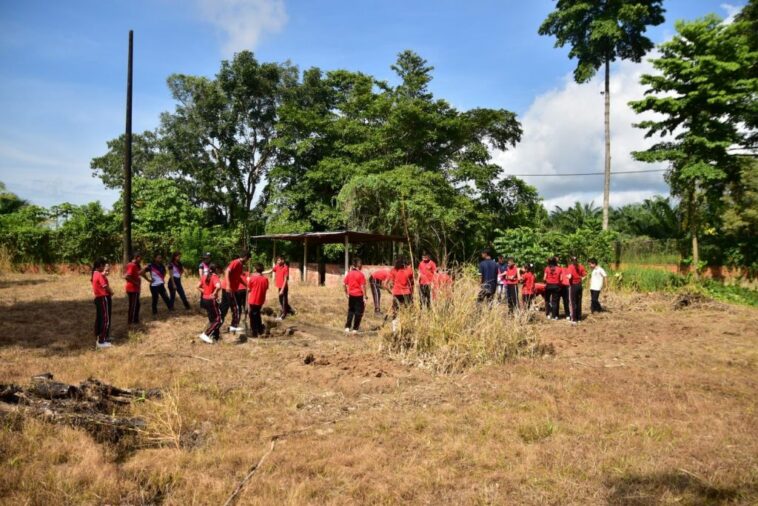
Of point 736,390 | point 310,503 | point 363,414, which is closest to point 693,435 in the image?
point 736,390

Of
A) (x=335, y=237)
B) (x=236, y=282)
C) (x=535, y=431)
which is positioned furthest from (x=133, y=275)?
(x=335, y=237)

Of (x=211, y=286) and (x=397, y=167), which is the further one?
(x=397, y=167)

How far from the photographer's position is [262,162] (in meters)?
30.7

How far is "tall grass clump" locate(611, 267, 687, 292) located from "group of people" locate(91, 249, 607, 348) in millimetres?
5632

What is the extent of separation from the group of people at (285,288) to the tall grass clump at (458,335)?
8.5 inches

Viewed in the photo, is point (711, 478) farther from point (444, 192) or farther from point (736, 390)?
point (444, 192)

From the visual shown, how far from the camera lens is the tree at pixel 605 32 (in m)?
21.4

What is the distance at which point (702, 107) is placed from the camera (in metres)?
18.2

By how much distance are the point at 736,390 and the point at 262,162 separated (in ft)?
92.5

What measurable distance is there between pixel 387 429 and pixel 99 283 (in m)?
5.44

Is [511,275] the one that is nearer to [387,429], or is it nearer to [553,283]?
[553,283]

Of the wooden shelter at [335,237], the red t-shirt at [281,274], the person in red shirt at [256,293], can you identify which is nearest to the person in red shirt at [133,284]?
the person in red shirt at [256,293]

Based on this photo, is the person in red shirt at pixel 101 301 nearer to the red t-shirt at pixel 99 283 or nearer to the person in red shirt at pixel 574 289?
the red t-shirt at pixel 99 283

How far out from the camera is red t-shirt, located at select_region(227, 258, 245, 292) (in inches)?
352
